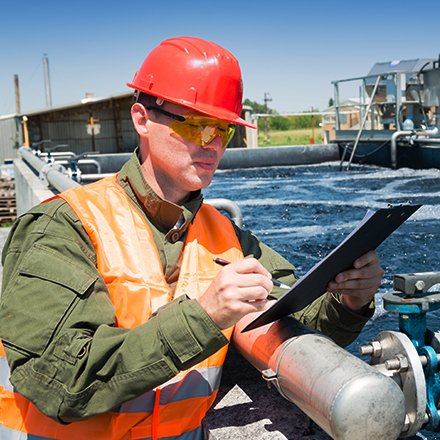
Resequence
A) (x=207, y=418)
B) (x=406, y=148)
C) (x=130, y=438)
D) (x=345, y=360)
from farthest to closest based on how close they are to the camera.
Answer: (x=406, y=148)
(x=207, y=418)
(x=130, y=438)
(x=345, y=360)

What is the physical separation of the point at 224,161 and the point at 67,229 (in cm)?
1852

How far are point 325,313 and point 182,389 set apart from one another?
19.9 inches

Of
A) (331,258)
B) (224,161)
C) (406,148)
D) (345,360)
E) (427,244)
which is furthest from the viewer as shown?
(224,161)

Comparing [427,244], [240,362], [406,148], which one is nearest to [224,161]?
[406,148]

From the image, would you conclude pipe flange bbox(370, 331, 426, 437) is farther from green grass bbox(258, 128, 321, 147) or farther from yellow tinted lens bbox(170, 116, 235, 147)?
green grass bbox(258, 128, 321, 147)

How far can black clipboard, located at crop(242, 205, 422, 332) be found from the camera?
57.4 inches

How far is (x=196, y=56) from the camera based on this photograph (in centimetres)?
180

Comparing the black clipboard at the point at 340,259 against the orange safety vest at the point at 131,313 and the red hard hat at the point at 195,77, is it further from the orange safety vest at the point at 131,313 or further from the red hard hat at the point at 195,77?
the red hard hat at the point at 195,77

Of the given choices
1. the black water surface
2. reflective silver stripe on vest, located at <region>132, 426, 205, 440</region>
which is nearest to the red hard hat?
reflective silver stripe on vest, located at <region>132, 426, 205, 440</region>

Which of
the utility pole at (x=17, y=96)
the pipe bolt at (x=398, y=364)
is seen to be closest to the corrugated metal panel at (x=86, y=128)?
the utility pole at (x=17, y=96)

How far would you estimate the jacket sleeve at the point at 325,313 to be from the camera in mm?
1881

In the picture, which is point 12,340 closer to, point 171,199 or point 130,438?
point 130,438

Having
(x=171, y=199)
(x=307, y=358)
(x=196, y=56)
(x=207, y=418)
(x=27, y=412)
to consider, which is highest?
(x=196, y=56)

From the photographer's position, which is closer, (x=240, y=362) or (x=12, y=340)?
(x=12, y=340)
